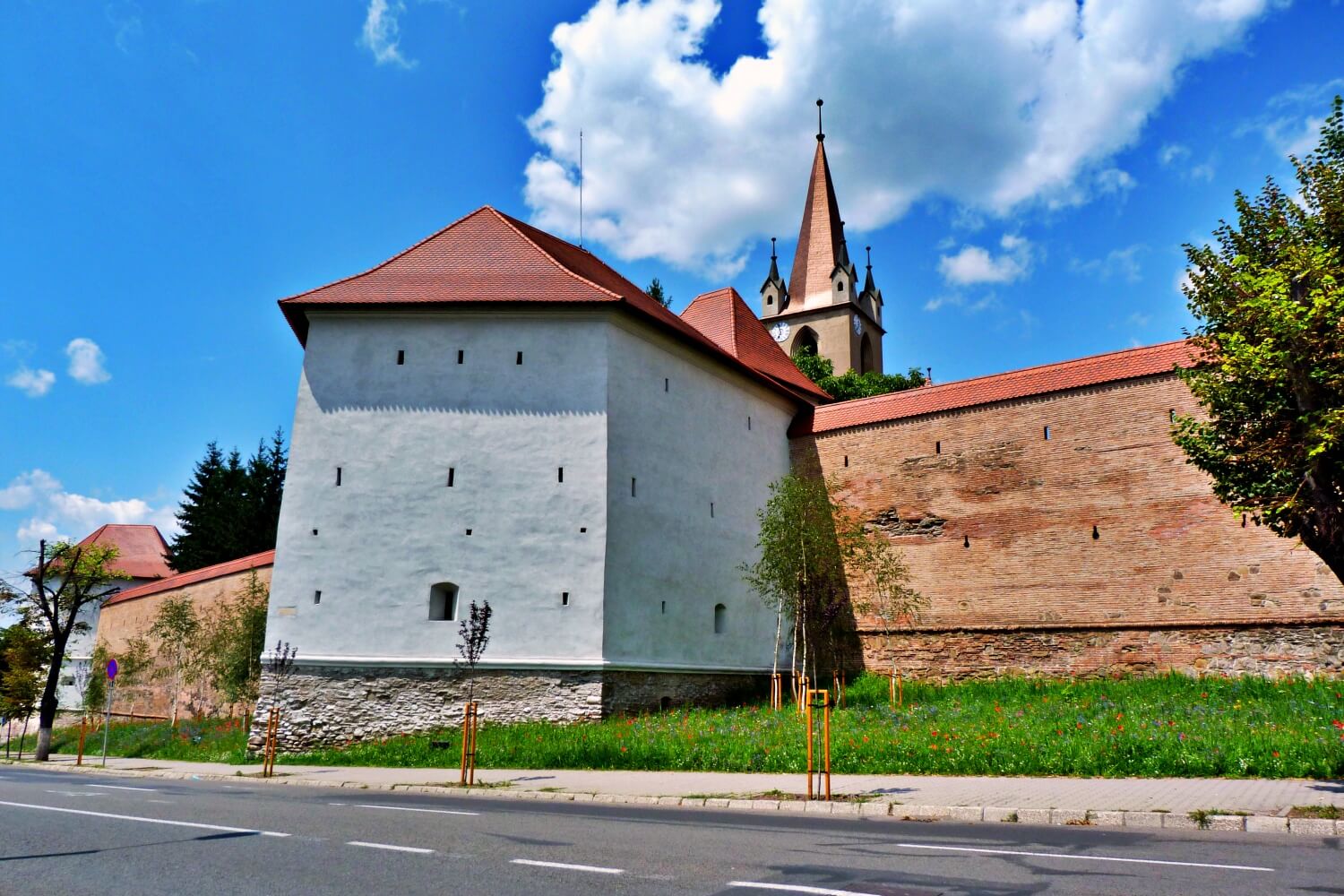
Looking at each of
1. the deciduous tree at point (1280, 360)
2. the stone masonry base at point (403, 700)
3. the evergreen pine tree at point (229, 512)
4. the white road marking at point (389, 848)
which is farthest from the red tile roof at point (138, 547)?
the deciduous tree at point (1280, 360)

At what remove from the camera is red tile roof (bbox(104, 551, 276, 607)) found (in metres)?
28.2

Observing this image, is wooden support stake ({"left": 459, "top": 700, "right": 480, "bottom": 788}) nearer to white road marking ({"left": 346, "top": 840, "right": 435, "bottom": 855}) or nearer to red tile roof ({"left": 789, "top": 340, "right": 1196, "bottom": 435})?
white road marking ({"left": 346, "top": 840, "right": 435, "bottom": 855})

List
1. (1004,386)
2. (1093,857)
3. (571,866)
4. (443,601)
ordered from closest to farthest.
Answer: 1. (571,866)
2. (1093,857)
3. (443,601)
4. (1004,386)

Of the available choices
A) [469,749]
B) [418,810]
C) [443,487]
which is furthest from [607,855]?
[443,487]

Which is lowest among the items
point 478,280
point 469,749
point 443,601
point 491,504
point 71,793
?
point 71,793

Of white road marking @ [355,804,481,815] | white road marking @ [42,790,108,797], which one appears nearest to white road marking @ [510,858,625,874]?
white road marking @ [355,804,481,815]

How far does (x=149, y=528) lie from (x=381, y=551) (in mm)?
40449

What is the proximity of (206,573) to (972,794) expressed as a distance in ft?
90.8

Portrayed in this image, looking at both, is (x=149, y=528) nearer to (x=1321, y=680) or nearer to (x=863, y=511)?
(x=863, y=511)

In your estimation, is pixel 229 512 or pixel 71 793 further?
pixel 229 512

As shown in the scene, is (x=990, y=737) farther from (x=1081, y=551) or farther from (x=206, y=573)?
(x=206, y=573)

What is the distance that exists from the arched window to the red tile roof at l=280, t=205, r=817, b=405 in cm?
618

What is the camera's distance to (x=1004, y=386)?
73.6 feet

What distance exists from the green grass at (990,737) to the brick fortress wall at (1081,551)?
0.89m
